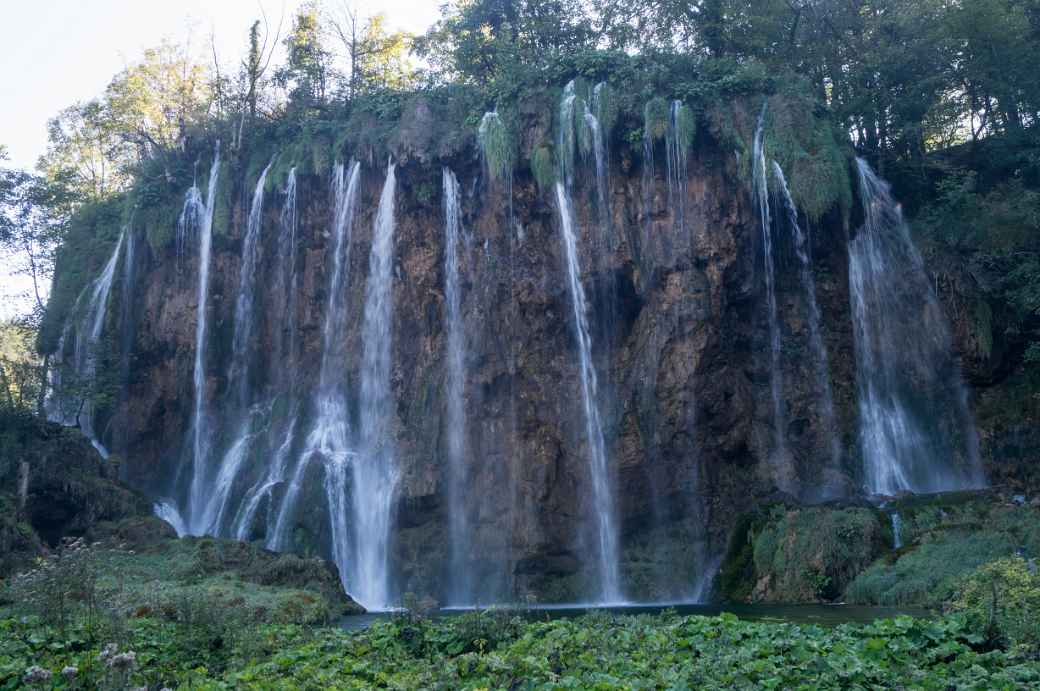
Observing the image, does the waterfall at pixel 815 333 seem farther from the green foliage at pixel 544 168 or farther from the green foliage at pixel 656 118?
the green foliage at pixel 544 168

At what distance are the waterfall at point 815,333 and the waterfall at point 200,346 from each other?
17.8m

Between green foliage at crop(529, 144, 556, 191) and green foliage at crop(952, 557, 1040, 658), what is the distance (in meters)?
17.0

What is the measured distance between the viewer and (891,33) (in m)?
31.7

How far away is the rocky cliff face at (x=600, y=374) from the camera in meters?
23.6

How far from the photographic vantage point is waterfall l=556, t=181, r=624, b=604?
2309 cm

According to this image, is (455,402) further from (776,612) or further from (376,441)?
(776,612)

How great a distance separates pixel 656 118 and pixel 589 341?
6.60 m

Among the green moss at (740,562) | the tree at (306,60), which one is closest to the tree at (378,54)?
the tree at (306,60)

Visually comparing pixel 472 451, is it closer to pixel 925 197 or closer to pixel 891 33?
pixel 925 197

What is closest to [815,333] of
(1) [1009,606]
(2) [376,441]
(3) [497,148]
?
(3) [497,148]

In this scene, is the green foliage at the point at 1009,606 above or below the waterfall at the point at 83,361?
below

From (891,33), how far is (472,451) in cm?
2050

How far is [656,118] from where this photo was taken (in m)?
25.9

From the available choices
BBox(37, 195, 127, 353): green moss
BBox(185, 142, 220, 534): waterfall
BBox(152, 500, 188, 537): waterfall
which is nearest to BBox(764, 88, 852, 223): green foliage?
BBox(185, 142, 220, 534): waterfall
